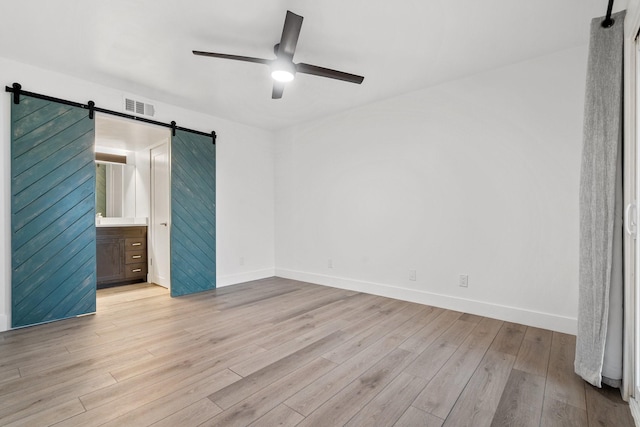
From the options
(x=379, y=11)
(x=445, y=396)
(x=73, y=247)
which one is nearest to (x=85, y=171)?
(x=73, y=247)

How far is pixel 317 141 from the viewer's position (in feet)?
15.4

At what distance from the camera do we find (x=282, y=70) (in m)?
2.41

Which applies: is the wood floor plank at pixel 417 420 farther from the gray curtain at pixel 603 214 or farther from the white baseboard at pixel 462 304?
the white baseboard at pixel 462 304

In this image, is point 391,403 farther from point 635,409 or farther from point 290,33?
point 290,33

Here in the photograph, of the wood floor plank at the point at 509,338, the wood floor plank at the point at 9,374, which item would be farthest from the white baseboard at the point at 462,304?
the wood floor plank at the point at 9,374

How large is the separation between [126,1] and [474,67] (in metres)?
3.05

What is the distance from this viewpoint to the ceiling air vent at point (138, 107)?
357cm

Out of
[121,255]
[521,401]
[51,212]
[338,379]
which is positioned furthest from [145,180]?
[521,401]

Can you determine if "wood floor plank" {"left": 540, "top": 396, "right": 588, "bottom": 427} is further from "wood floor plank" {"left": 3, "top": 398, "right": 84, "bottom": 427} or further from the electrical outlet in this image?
"wood floor plank" {"left": 3, "top": 398, "right": 84, "bottom": 427}

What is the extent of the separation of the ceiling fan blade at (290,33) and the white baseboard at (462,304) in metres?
2.90

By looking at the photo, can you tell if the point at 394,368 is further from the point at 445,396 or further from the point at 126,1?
the point at 126,1

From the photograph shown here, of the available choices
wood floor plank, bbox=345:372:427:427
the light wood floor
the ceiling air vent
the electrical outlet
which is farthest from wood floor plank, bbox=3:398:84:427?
the electrical outlet

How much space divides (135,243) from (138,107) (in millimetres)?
2313

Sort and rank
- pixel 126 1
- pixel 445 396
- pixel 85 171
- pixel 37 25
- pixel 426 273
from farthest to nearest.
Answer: pixel 426 273 < pixel 85 171 < pixel 37 25 < pixel 126 1 < pixel 445 396
